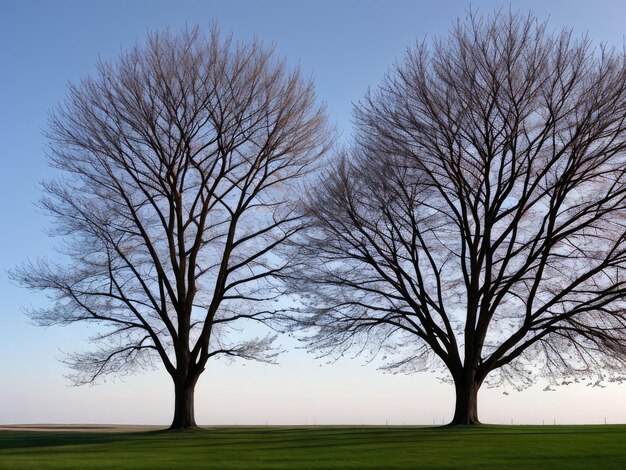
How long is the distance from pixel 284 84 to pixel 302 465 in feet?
61.0

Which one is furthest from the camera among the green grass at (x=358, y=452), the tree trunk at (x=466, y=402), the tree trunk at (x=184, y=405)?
the tree trunk at (x=184, y=405)

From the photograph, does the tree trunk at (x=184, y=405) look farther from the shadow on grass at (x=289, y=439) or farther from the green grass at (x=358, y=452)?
the green grass at (x=358, y=452)

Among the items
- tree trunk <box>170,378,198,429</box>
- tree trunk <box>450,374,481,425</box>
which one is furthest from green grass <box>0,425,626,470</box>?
tree trunk <box>170,378,198,429</box>

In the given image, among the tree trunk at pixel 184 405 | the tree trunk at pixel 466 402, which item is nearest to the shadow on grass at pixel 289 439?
the tree trunk at pixel 466 402

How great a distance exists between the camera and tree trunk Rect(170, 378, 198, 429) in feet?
96.9

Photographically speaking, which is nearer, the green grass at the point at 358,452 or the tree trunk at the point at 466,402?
the green grass at the point at 358,452

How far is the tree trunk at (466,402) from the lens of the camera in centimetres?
2642

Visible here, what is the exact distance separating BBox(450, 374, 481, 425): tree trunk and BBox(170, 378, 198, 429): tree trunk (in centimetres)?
999

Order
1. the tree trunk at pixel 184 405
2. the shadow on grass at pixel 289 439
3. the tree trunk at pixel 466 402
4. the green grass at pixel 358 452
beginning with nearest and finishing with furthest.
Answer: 1. the green grass at pixel 358 452
2. the shadow on grass at pixel 289 439
3. the tree trunk at pixel 466 402
4. the tree trunk at pixel 184 405

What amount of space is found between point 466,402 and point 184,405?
422 inches

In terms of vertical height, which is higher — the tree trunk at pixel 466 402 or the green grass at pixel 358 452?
the tree trunk at pixel 466 402

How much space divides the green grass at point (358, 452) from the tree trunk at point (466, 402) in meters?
2.70

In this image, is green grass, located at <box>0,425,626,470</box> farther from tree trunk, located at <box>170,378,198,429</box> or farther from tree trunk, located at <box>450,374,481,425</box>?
tree trunk, located at <box>170,378,198,429</box>

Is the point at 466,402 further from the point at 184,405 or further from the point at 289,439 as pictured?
the point at 184,405
